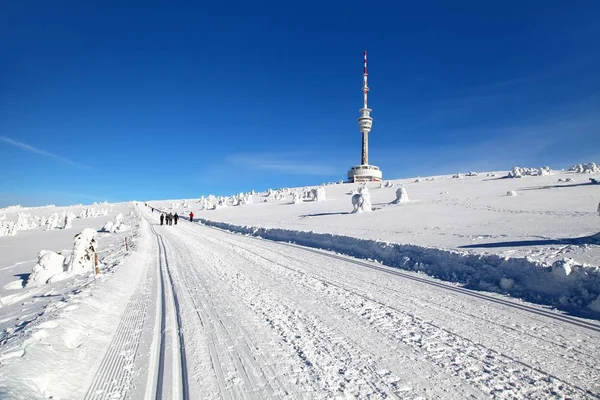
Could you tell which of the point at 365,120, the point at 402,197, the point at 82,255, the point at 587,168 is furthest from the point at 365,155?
the point at 82,255

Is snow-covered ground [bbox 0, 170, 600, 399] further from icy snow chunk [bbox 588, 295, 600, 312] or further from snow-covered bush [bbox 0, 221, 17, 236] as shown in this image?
snow-covered bush [bbox 0, 221, 17, 236]

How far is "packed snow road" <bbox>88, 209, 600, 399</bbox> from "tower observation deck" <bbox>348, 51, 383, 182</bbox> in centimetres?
11152

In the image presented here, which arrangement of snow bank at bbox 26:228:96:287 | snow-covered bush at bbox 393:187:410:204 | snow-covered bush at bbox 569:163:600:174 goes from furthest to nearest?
1. snow-covered bush at bbox 569:163:600:174
2. snow-covered bush at bbox 393:187:410:204
3. snow bank at bbox 26:228:96:287

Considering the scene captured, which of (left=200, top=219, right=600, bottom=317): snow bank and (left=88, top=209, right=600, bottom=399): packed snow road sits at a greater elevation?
(left=200, top=219, right=600, bottom=317): snow bank

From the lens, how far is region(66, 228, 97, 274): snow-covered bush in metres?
12.7

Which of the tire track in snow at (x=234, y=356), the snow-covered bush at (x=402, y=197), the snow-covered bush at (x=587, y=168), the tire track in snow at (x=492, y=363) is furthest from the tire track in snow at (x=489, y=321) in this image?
the snow-covered bush at (x=587, y=168)

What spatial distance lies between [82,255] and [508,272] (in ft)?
48.4

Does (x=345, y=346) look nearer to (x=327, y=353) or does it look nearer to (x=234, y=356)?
(x=327, y=353)

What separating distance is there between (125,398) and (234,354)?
1.40 meters

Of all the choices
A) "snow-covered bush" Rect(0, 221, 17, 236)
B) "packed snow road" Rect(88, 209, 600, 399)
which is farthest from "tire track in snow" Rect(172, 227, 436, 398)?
"snow-covered bush" Rect(0, 221, 17, 236)

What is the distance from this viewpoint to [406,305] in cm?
657

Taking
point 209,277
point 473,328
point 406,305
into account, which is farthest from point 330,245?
point 473,328

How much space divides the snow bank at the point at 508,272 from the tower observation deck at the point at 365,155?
106 m

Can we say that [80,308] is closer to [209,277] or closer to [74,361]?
[74,361]
